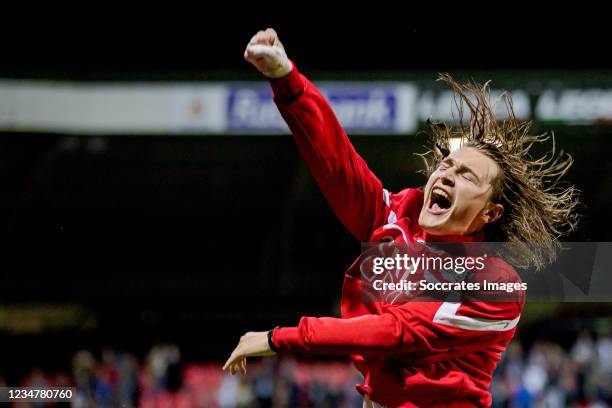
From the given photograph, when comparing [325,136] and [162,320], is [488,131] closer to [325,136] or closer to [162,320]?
[325,136]

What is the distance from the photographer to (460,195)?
Result: 2490mm

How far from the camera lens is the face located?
2488mm

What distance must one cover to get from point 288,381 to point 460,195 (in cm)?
647

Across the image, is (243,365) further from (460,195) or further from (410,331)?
(460,195)

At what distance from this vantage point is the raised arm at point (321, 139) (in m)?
2.22

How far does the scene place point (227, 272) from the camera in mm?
11031

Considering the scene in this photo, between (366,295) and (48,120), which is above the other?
(48,120)

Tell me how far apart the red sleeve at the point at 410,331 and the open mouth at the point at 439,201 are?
304 millimetres

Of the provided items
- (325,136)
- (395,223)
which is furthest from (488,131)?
(325,136)

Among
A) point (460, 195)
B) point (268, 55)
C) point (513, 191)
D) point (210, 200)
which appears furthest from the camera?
point (210, 200)

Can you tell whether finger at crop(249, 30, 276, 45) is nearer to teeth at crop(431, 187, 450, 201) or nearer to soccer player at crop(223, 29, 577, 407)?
soccer player at crop(223, 29, 577, 407)

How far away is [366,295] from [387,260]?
0.13 meters

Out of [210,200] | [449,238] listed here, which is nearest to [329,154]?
[449,238]

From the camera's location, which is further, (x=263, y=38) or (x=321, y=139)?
(x=321, y=139)
